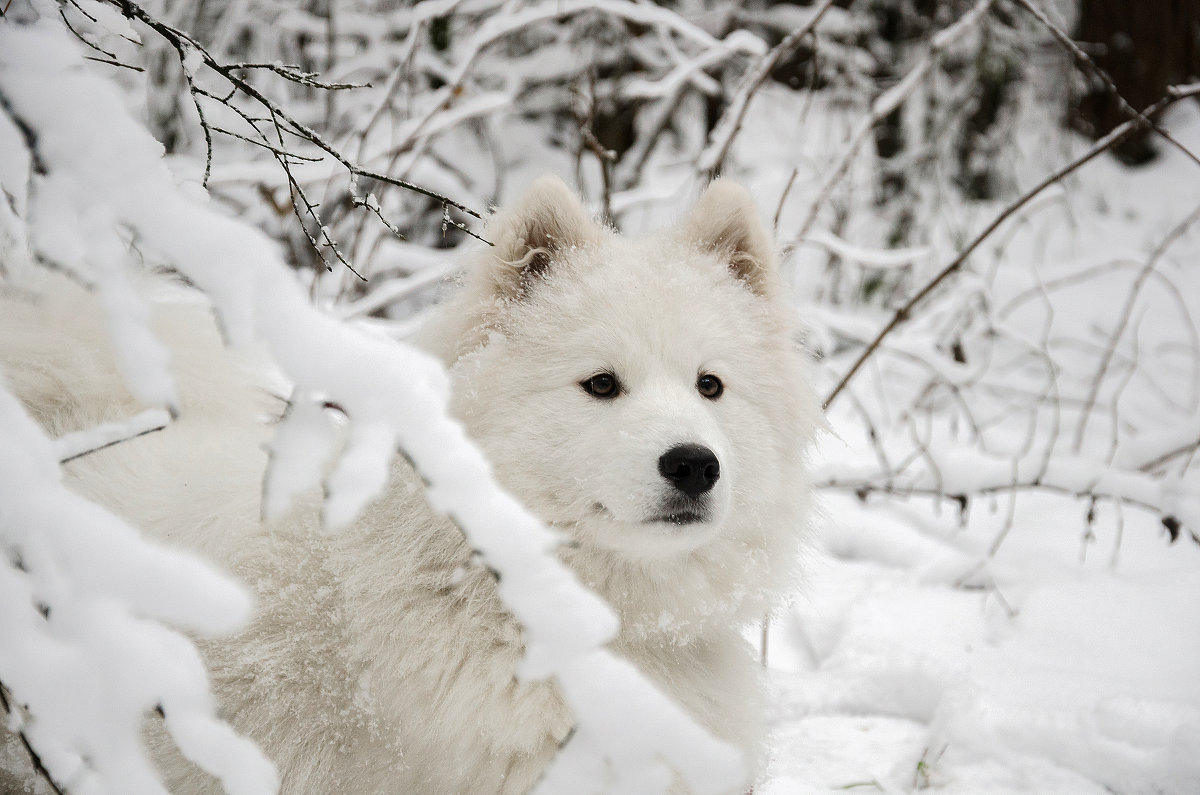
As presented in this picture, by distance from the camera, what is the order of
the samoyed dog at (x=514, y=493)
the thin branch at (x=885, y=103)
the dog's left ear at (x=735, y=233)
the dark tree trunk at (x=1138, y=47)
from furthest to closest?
the dark tree trunk at (x=1138, y=47), the thin branch at (x=885, y=103), the dog's left ear at (x=735, y=233), the samoyed dog at (x=514, y=493)

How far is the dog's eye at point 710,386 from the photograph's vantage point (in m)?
2.06

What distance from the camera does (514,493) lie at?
1.88 m

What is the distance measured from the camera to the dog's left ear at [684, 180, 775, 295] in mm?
2168

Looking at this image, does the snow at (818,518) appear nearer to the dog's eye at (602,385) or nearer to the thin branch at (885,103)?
the thin branch at (885,103)

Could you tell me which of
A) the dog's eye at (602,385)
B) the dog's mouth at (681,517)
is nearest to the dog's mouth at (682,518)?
the dog's mouth at (681,517)

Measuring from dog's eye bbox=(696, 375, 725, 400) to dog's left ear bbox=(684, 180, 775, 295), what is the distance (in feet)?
1.18

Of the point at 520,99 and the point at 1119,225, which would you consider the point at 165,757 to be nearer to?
the point at 520,99

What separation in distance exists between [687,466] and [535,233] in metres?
0.77

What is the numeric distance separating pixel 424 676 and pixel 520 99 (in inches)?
226

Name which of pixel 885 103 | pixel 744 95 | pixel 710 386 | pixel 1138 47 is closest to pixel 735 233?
pixel 710 386

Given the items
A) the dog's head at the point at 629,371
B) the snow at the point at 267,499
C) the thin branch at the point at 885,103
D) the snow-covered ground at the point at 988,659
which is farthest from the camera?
the thin branch at the point at 885,103

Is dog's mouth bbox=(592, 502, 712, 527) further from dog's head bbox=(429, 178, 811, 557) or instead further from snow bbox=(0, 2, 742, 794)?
snow bbox=(0, 2, 742, 794)

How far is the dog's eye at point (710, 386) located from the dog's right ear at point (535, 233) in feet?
1.61

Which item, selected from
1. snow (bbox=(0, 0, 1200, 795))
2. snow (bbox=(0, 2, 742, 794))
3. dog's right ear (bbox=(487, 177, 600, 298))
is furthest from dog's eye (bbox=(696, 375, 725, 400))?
snow (bbox=(0, 2, 742, 794))
